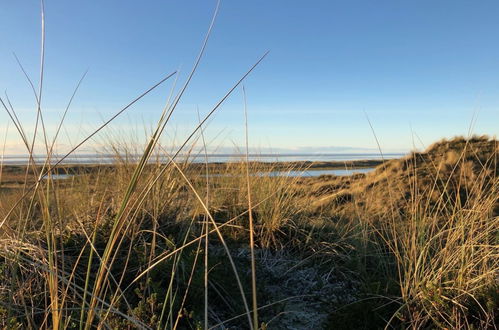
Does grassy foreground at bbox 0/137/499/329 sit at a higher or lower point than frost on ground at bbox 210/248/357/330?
higher

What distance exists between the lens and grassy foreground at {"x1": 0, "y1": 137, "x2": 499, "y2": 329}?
1831mm

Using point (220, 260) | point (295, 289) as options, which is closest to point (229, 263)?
point (220, 260)

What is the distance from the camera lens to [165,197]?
142 inches

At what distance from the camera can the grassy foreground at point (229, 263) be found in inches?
72.1

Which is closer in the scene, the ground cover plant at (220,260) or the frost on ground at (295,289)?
the ground cover plant at (220,260)

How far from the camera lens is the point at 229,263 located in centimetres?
296

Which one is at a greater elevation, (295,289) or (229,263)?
(229,263)

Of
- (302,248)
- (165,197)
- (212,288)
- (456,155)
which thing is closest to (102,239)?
(165,197)

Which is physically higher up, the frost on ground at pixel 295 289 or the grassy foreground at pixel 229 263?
the grassy foreground at pixel 229 263

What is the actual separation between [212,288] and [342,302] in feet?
2.99

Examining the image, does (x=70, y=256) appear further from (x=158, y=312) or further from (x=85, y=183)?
(x=85, y=183)

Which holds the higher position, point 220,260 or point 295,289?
point 220,260

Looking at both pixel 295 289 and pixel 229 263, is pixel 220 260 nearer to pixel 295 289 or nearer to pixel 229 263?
pixel 229 263

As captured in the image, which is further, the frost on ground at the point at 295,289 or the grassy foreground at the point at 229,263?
the frost on ground at the point at 295,289
